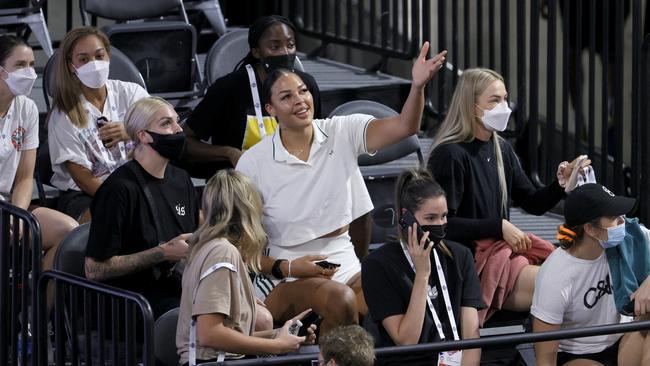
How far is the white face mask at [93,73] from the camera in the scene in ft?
23.6

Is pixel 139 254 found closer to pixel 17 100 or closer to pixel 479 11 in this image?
pixel 17 100

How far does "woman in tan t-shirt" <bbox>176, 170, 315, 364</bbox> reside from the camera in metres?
5.54

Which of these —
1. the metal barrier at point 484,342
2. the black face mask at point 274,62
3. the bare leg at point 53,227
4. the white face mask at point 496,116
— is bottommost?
the metal barrier at point 484,342

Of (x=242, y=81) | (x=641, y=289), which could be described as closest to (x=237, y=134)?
(x=242, y=81)

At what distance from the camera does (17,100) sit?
7.11 metres

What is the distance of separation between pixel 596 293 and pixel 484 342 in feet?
3.18

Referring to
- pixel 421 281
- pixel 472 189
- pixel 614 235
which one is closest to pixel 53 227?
pixel 421 281

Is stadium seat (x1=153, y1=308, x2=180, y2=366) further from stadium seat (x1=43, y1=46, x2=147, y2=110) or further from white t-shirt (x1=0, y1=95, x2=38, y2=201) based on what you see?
stadium seat (x1=43, y1=46, x2=147, y2=110)

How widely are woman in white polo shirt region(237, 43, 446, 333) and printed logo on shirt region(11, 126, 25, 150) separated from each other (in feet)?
3.76

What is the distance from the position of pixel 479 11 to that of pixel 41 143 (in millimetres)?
2951

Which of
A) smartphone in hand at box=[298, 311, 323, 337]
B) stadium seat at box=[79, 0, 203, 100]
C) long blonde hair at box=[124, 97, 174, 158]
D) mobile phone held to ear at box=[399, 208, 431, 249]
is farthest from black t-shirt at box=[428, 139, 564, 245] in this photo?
stadium seat at box=[79, 0, 203, 100]

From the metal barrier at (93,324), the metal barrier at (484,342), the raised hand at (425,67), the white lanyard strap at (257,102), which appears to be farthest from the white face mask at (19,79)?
the metal barrier at (484,342)

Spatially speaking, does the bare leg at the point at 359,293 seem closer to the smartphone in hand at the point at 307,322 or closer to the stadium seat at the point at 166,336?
the smartphone in hand at the point at 307,322

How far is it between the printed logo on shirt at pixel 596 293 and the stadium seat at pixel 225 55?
272cm
